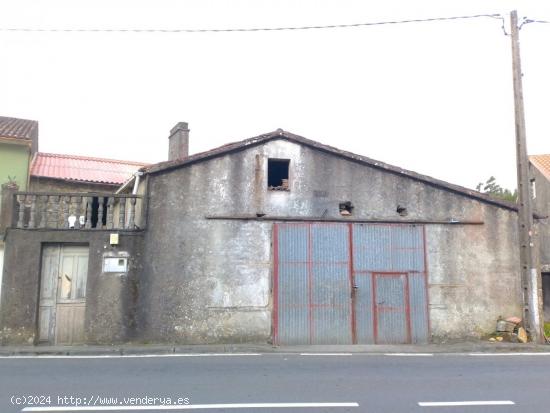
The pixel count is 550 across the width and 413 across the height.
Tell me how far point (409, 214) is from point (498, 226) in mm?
2654

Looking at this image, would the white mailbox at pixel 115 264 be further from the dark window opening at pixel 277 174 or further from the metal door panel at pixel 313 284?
the dark window opening at pixel 277 174

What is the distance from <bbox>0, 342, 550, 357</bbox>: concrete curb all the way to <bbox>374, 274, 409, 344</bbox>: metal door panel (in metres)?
0.52

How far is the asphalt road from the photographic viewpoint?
6.72m

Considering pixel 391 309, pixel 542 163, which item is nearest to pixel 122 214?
pixel 391 309

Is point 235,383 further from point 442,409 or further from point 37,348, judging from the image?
point 37,348

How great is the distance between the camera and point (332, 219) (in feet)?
46.7

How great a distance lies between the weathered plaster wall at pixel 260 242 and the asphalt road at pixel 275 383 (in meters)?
2.35

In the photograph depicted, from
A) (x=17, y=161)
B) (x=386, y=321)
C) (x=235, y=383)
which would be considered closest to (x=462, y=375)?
(x=235, y=383)

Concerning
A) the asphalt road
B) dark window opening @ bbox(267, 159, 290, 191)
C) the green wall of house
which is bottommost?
the asphalt road

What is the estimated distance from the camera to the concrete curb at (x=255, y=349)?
1174 cm

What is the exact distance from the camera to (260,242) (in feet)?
45.9

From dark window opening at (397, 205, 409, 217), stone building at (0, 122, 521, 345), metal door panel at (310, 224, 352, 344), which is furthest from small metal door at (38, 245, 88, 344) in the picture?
dark window opening at (397, 205, 409, 217)

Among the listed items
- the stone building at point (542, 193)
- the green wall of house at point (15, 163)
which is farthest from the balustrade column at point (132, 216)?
the stone building at point (542, 193)

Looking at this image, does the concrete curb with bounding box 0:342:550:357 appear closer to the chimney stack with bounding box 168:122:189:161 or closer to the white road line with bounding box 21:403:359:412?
the white road line with bounding box 21:403:359:412
